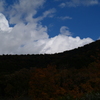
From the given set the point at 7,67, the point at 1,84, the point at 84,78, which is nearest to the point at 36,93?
the point at 84,78

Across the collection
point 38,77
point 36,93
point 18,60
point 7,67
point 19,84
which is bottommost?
point 36,93

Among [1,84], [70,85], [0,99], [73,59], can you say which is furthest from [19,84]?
[73,59]

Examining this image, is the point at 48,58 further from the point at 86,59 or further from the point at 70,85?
the point at 70,85

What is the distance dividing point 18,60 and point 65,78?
127ft

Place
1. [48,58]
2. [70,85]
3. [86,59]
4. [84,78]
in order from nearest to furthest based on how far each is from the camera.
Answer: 1. [70,85]
2. [84,78]
3. [86,59]
4. [48,58]

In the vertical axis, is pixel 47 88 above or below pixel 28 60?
below

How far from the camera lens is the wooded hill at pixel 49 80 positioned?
863 inches

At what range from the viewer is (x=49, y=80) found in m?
28.5

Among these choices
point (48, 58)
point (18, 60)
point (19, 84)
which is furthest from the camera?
point (48, 58)

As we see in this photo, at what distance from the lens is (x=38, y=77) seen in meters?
28.9

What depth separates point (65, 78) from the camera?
105 ft

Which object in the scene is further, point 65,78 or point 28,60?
point 28,60

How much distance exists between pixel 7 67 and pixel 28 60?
1309 cm

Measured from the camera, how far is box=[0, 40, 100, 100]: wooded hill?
21.9 m
